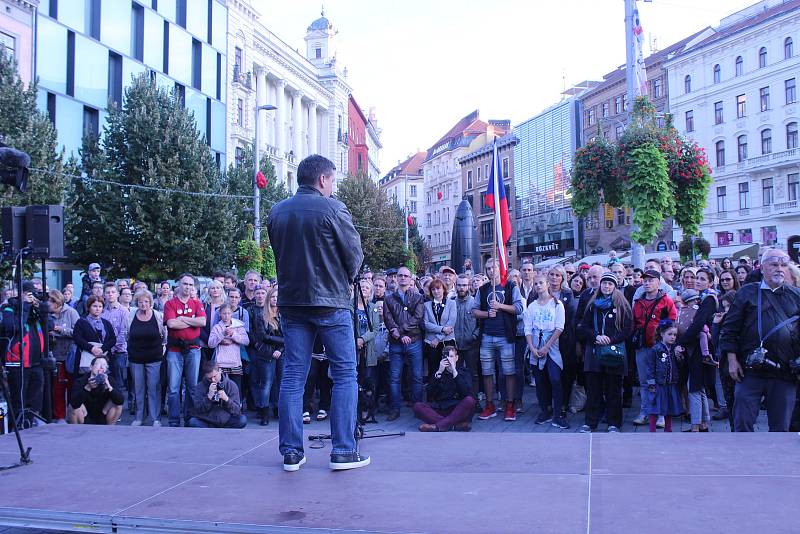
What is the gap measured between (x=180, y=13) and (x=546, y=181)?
37.3 metres

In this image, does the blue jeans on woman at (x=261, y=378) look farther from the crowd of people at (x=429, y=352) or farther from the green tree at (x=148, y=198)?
the green tree at (x=148, y=198)

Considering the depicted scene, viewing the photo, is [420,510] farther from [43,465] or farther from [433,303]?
[433,303]

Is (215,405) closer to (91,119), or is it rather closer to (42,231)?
(42,231)

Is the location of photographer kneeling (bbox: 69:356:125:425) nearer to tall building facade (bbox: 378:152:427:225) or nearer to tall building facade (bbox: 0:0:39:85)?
tall building facade (bbox: 0:0:39:85)

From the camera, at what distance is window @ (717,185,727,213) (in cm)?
4825

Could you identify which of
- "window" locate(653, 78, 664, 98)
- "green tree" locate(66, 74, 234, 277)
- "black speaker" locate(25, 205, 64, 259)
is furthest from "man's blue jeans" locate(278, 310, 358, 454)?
"window" locate(653, 78, 664, 98)

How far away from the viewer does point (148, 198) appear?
26.1 meters

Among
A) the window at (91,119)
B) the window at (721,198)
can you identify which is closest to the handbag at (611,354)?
the window at (91,119)

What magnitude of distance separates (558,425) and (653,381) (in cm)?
141

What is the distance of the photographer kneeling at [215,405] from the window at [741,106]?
47.2 metres

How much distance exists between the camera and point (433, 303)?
34.8ft

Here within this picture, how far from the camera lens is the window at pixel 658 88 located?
176 ft

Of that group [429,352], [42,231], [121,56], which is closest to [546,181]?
[121,56]

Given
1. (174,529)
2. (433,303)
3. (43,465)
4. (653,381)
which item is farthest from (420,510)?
(433,303)
